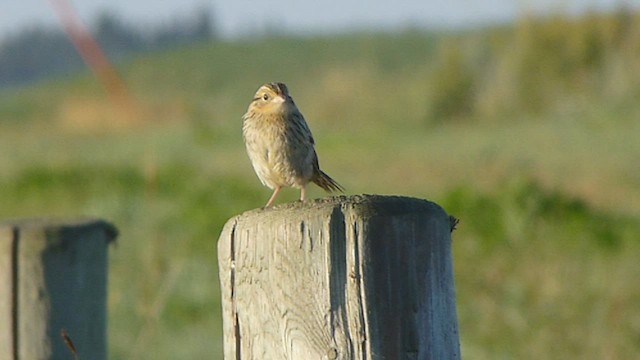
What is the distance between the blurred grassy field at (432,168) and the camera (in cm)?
787

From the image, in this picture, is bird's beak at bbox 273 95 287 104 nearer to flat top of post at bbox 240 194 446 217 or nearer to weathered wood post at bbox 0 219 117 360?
weathered wood post at bbox 0 219 117 360

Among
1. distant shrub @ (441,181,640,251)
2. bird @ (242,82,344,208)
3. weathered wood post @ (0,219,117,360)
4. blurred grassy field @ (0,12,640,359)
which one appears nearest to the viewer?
weathered wood post @ (0,219,117,360)

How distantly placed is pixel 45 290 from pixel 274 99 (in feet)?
4.36

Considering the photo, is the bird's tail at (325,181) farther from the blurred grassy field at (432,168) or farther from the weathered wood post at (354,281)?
the weathered wood post at (354,281)

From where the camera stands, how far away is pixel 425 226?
238 centimetres

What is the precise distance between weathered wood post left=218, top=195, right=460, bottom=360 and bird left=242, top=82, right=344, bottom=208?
7.04 ft

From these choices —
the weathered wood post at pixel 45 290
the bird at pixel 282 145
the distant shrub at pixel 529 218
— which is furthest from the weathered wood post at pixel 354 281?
the distant shrub at pixel 529 218

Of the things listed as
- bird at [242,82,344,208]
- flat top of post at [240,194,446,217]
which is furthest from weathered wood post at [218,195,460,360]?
bird at [242,82,344,208]

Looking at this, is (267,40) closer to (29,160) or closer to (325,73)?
(325,73)

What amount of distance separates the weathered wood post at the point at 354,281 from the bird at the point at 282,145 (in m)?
2.15

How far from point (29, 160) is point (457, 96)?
8.70 m

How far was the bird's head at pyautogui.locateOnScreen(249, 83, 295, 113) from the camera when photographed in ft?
15.3

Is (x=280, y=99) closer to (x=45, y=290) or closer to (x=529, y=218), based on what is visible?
(x=45, y=290)

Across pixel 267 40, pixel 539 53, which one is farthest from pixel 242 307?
pixel 267 40
